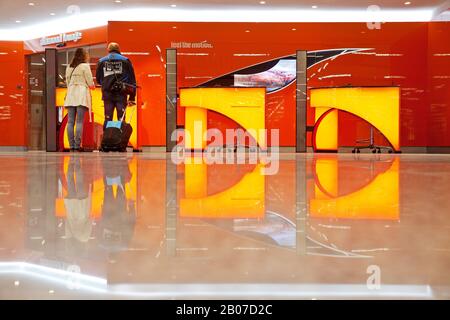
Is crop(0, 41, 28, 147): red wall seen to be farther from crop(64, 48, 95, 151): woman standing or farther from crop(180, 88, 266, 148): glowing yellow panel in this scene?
crop(180, 88, 266, 148): glowing yellow panel

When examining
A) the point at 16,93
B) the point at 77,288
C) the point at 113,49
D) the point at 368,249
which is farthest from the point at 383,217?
the point at 16,93

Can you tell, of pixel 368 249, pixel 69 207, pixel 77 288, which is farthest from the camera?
pixel 69 207

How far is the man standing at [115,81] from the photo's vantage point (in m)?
6.34

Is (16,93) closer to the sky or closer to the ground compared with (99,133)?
closer to the sky

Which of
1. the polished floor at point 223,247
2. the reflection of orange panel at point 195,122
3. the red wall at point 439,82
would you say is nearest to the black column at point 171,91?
the reflection of orange panel at point 195,122

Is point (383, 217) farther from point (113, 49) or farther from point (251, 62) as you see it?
point (251, 62)

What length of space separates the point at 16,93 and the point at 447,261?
42.4 feet

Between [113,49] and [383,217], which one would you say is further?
[113,49]

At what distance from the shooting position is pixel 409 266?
0.67 metres

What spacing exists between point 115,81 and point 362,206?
5463 millimetres

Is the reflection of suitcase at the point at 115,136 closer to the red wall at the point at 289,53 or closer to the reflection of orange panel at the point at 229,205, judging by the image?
the red wall at the point at 289,53

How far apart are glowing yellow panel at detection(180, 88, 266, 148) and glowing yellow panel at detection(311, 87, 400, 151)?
1352 mm

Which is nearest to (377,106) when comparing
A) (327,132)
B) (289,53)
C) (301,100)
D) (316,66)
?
(327,132)

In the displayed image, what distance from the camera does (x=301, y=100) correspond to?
897 centimetres
